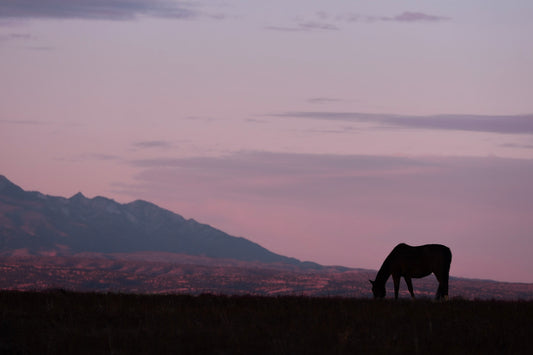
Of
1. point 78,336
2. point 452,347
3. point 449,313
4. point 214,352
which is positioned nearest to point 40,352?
point 78,336

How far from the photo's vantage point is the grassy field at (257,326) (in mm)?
19312

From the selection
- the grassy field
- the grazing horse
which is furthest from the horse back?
the grassy field

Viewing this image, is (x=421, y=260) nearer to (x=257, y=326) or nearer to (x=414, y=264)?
(x=414, y=264)

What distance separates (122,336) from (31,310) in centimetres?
459

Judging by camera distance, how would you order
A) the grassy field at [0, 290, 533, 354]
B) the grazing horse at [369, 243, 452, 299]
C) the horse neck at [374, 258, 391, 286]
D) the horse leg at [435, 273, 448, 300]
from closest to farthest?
the grassy field at [0, 290, 533, 354] → the horse leg at [435, 273, 448, 300] → the grazing horse at [369, 243, 452, 299] → the horse neck at [374, 258, 391, 286]

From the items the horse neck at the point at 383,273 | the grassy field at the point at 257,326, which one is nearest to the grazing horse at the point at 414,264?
the horse neck at the point at 383,273

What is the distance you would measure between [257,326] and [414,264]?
13157mm

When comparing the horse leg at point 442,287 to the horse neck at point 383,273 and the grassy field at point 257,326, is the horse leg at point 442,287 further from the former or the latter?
the grassy field at point 257,326

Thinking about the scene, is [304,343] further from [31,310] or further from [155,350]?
[31,310]

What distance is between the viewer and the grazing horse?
32.9 meters

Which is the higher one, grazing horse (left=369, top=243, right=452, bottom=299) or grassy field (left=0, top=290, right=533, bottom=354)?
grazing horse (left=369, top=243, right=452, bottom=299)

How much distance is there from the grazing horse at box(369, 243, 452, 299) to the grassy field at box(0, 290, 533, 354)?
20.9 feet

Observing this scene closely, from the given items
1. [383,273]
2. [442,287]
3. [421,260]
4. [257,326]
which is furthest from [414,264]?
[257,326]

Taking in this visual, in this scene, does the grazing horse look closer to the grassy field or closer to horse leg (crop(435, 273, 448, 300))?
horse leg (crop(435, 273, 448, 300))
